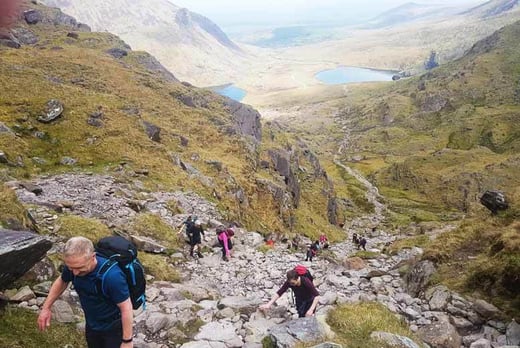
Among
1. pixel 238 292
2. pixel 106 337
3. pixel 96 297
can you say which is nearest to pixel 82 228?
pixel 238 292

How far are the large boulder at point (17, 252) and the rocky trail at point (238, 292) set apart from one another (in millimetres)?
1168

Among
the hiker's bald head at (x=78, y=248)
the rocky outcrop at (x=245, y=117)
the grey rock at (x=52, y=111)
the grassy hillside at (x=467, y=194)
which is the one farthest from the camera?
the rocky outcrop at (x=245, y=117)

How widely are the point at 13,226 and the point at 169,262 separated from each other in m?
9.31

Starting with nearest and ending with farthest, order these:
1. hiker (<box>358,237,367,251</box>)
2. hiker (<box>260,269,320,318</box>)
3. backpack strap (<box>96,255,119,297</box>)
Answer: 1. backpack strap (<box>96,255,119,297</box>)
2. hiker (<box>260,269,320,318</box>)
3. hiker (<box>358,237,367,251</box>)

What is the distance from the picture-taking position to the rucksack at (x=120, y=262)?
7.71 metres

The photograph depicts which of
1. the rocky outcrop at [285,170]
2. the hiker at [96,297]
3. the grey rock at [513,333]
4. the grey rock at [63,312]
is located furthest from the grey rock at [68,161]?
the rocky outcrop at [285,170]

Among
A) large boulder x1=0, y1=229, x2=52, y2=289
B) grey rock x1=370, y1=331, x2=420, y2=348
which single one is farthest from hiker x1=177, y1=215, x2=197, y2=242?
grey rock x1=370, y1=331, x2=420, y2=348

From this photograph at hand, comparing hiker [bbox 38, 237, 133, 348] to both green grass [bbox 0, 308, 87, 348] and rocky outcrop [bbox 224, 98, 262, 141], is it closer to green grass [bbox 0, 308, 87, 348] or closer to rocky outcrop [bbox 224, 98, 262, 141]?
green grass [bbox 0, 308, 87, 348]

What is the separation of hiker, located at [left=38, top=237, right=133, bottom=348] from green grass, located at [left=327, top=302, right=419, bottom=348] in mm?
5755

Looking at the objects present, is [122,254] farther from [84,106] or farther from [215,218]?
[84,106]

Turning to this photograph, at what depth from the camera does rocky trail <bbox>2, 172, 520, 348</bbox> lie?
1297 centimetres

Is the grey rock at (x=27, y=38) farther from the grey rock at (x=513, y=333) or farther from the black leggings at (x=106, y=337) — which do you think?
the grey rock at (x=513, y=333)

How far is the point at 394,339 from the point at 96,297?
7712mm

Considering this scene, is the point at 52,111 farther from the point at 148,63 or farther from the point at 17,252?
the point at 148,63
